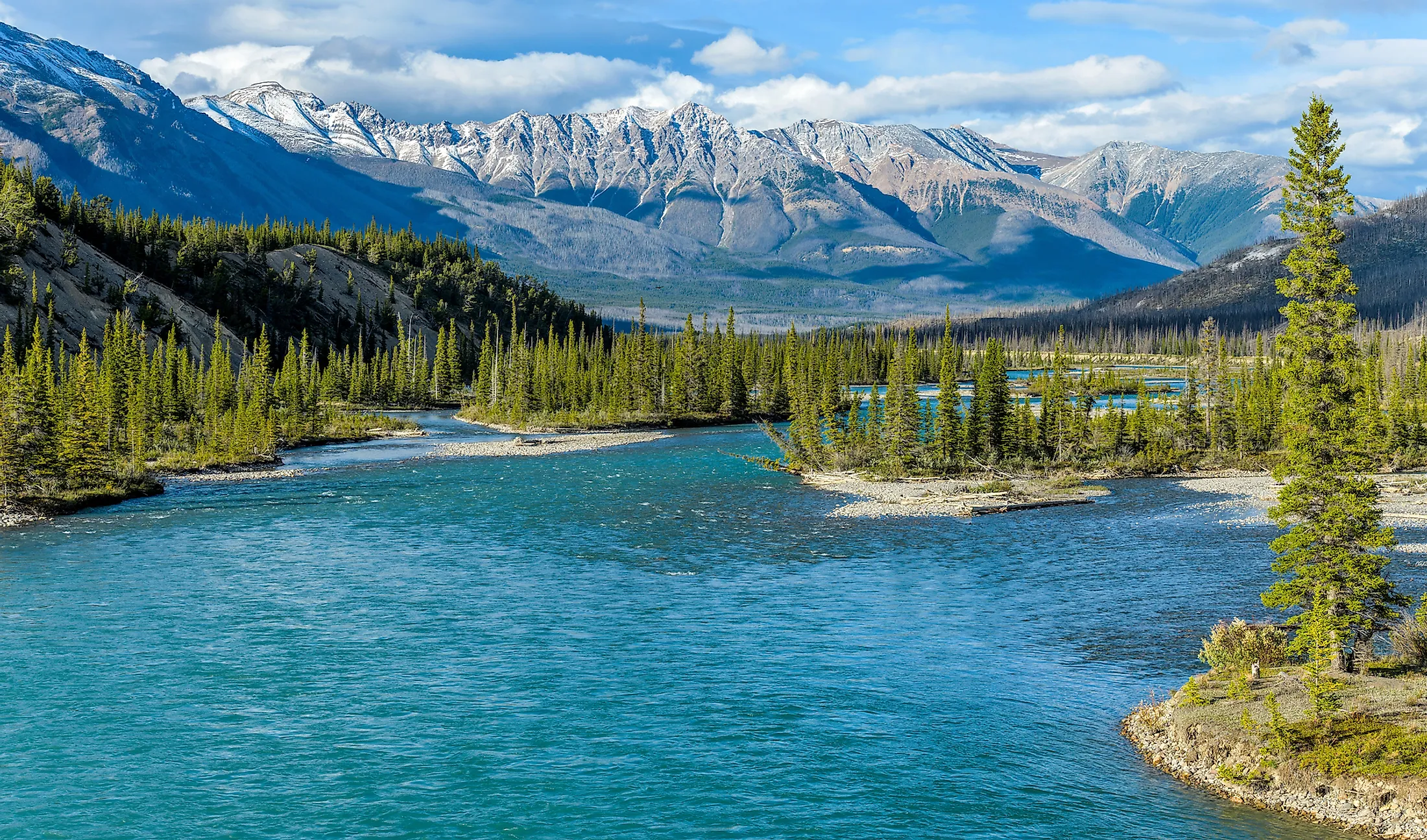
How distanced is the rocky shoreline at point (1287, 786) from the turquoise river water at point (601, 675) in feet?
2.12

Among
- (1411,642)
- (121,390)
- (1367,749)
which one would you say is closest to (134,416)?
(121,390)

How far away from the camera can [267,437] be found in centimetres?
10419

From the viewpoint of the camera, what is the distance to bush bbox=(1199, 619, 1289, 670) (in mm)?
32062

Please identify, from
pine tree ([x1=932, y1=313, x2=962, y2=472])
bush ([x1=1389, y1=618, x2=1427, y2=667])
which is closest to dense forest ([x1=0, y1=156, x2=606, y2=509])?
pine tree ([x1=932, y1=313, x2=962, y2=472])

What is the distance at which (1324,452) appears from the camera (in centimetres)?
3170

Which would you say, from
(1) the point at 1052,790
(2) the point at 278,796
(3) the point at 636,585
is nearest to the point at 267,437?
(3) the point at 636,585

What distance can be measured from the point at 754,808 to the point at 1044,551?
35868 mm

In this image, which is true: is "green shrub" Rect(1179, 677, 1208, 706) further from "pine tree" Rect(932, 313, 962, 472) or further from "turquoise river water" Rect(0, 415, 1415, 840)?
"pine tree" Rect(932, 313, 962, 472)

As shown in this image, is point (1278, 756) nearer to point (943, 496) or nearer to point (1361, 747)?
point (1361, 747)

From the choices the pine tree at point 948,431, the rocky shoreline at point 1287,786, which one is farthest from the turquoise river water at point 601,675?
the pine tree at point 948,431

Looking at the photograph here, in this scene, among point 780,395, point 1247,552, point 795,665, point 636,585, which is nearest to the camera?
point 795,665

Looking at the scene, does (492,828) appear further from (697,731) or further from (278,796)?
(697,731)

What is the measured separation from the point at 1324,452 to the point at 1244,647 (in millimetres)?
6247

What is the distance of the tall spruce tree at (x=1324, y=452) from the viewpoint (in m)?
30.6
